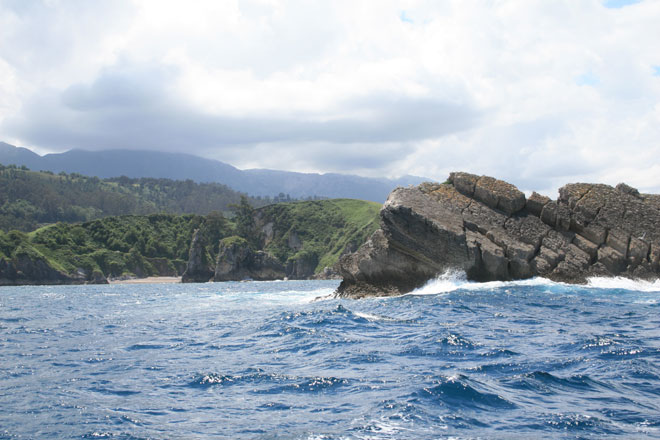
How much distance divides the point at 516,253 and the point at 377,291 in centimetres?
983

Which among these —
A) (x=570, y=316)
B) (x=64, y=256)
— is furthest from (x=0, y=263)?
(x=570, y=316)

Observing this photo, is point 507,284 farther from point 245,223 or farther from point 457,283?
point 245,223

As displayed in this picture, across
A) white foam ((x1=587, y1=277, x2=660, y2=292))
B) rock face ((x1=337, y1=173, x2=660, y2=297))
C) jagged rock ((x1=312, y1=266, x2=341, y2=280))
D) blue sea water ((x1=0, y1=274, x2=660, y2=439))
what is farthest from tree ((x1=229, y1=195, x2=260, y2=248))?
blue sea water ((x1=0, y1=274, x2=660, y2=439))

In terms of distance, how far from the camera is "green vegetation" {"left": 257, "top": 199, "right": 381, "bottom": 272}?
17050 centimetres

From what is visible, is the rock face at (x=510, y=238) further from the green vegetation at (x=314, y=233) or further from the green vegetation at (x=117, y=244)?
the green vegetation at (x=314, y=233)

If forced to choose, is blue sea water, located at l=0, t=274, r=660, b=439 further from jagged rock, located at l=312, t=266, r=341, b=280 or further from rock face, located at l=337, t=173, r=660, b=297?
jagged rock, located at l=312, t=266, r=341, b=280

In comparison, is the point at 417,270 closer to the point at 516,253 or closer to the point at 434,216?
the point at 434,216

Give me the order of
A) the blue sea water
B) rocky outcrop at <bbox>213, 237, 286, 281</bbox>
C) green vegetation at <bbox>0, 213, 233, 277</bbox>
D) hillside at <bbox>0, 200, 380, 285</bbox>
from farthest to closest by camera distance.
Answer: rocky outcrop at <bbox>213, 237, 286, 281</bbox>
green vegetation at <bbox>0, 213, 233, 277</bbox>
hillside at <bbox>0, 200, 380, 285</bbox>
the blue sea water

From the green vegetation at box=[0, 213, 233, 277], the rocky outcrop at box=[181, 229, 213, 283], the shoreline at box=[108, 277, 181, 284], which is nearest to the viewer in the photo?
the green vegetation at box=[0, 213, 233, 277]

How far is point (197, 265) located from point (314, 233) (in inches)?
2206

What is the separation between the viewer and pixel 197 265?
140625mm

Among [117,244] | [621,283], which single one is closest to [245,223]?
[117,244]

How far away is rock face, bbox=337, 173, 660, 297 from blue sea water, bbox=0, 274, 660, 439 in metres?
11.0

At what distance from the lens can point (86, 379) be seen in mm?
12906
